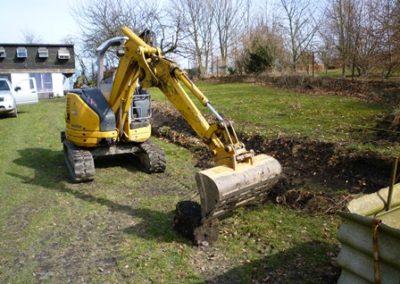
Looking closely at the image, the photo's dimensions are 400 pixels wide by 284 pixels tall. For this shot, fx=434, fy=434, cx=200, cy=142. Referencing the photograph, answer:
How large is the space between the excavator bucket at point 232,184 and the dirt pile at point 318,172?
104cm

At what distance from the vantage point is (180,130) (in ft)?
45.0

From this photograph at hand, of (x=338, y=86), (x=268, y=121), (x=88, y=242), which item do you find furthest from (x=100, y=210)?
(x=338, y=86)

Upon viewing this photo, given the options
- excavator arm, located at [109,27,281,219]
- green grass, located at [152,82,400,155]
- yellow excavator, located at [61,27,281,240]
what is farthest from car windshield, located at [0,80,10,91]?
excavator arm, located at [109,27,281,219]

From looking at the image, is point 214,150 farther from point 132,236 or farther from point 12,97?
point 12,97

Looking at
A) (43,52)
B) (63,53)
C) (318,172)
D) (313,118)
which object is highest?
(43,52)

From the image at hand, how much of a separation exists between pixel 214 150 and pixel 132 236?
1671 mm

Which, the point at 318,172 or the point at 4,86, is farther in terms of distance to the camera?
the point at 4,86

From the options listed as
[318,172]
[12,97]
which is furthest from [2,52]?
[318,172]

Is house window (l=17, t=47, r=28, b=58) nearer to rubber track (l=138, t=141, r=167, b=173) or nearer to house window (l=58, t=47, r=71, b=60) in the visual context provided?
house window (l=58, t=47, r=71, b=60)

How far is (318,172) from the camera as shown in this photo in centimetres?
828

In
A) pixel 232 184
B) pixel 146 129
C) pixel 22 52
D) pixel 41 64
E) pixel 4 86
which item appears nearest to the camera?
pixel 232 184

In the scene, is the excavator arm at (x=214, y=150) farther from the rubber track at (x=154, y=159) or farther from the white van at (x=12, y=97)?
the white van at (x=12, y=97)

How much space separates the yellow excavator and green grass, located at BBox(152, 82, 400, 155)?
10.6ft

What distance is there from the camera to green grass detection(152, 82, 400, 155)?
946cm
